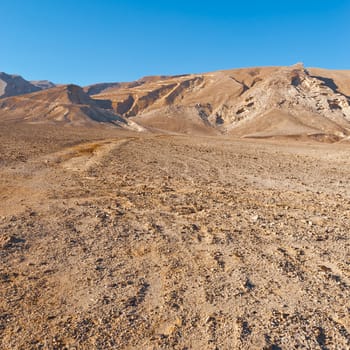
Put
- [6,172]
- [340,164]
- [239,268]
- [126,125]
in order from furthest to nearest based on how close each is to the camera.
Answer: [126,125] < [340,164] < [6,172] < [239,268]

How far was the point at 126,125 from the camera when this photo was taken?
76688mm

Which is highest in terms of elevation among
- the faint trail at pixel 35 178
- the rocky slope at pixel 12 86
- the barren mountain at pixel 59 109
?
the rocky slope at pixel 12 86

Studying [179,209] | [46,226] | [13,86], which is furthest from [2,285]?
[13,86]

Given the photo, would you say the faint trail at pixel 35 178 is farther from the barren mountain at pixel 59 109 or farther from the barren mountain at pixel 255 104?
the barren mountain at pixel 255 104

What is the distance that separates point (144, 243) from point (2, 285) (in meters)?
2.59

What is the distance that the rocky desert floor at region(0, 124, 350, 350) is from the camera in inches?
164

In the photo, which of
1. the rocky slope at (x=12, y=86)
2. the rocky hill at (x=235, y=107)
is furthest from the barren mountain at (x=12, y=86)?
the rocky hill at (x=235, y=107)

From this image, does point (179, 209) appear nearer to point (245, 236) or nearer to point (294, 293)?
point (245, 236)

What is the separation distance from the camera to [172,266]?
5.88 meters

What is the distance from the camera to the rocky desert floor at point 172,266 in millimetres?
4172

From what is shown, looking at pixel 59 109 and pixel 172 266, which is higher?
pixel 59 109

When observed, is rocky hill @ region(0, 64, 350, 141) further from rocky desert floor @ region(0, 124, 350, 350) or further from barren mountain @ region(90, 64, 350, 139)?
rocky desert floor @ region(0, 124, 350, 350)

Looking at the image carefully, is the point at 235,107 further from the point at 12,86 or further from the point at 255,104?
the point at 12,86

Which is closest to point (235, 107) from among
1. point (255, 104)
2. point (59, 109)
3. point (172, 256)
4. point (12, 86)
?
point (255, 104)
